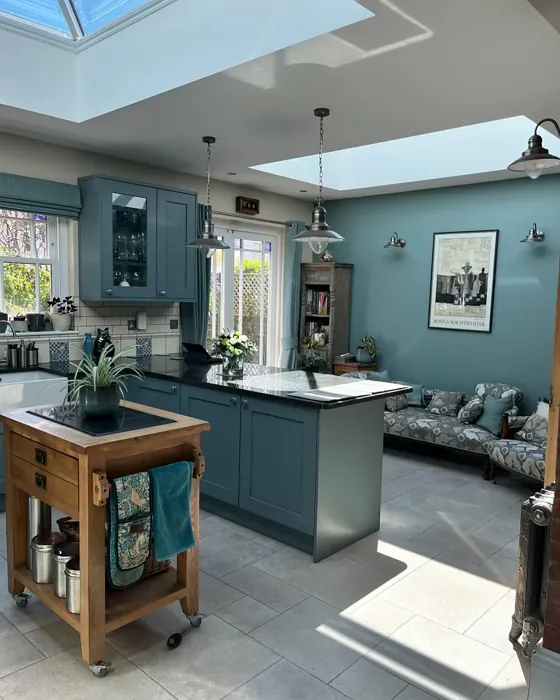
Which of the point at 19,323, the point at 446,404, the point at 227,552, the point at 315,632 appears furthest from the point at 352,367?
the point at 315,632

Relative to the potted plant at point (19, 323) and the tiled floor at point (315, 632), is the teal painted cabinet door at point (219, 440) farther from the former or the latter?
the potted plant at point (19, 323)

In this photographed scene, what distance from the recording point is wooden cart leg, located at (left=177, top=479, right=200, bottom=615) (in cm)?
250

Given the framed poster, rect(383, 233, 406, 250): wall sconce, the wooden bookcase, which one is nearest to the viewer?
the framed poster

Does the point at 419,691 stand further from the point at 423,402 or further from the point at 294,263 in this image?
the point at 294,263

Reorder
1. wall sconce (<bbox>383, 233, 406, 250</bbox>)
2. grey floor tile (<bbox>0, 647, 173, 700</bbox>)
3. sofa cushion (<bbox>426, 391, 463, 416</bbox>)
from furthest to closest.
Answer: wall sconce (<bbox>383, 233, 406, 250</bbox>), sofa cushion (<bbox>426, 391, 463, 416</bbox>), grey floor tile (<bbox>0, 647, 173, 700</bbox>)

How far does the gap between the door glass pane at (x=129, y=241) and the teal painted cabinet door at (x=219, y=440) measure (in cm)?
132

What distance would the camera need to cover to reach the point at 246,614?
2.64 metres

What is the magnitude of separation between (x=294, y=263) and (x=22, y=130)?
324 cm

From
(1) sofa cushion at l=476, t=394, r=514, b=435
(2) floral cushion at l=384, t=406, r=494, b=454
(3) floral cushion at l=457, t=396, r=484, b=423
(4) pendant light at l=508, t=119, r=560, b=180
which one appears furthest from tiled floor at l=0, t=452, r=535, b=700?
(4) pendant light at l=508, t=119, r=560, b=180

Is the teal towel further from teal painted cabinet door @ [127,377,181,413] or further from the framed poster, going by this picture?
the framed poster

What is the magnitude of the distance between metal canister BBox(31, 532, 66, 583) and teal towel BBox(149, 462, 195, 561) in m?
0.56

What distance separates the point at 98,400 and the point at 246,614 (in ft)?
3.99

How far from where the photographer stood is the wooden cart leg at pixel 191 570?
2.50 m

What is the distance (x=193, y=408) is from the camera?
3.85 metres
